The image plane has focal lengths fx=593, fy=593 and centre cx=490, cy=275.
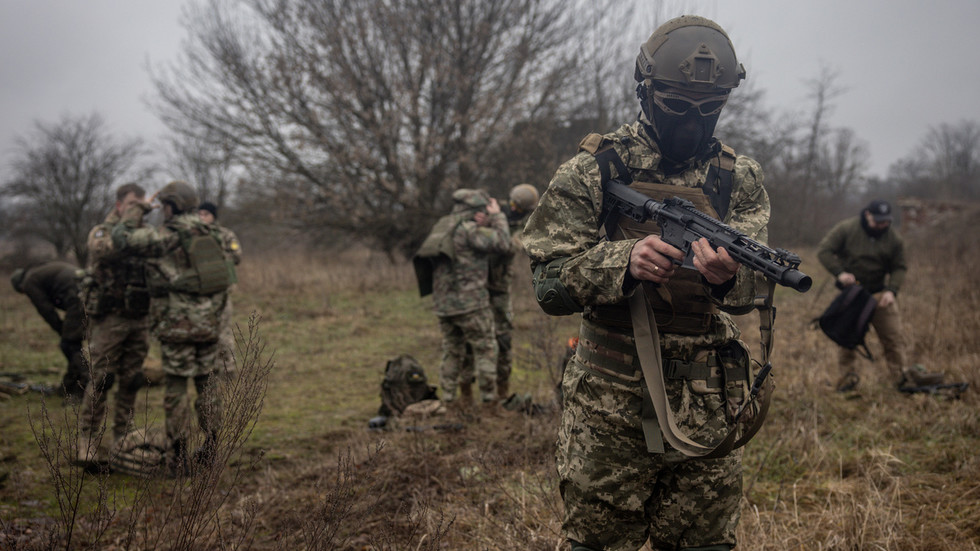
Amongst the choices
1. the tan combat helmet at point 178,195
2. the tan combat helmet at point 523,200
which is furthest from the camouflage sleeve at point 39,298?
the tan combat helmet at point 523,200

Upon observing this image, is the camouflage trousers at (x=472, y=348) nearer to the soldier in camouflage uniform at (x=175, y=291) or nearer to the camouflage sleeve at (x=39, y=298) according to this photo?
the soldier in camouflage uniform at (x=175, y=291)

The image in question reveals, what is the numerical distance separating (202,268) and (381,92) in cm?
1065

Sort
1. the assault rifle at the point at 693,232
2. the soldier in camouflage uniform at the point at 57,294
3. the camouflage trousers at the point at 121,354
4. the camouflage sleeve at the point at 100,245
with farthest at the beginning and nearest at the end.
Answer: the soldier in camouflage uniform at the point at 57,294, the camouflage trousers at the point at 121,354, the camouflage sleeve at the point at 100,245, the assault rifle at the point at 693,232

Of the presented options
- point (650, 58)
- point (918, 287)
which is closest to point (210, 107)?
point (650, 58)

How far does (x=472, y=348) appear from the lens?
5750 mm

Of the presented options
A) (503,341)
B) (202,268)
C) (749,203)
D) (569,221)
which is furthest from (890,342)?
(202,268)

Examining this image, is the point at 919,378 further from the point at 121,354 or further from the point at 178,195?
the point at 121,354

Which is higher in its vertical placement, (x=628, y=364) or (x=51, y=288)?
(x=51, y=288)

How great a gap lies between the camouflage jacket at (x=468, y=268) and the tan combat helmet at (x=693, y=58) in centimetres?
352

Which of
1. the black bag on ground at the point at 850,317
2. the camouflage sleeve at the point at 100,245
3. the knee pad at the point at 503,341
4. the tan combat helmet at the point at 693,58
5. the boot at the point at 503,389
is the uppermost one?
the tan combat helmet at the point at 693,58

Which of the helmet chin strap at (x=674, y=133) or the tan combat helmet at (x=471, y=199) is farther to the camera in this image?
the tan combat helmet at (x=471, y=199)

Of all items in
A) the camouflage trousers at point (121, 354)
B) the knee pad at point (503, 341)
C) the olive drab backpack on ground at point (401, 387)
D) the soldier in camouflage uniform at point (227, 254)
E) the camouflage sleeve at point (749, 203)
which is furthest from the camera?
the knee pad at point (503, 341)

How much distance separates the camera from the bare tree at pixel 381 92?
13.7 meters

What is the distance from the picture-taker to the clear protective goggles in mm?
1925
